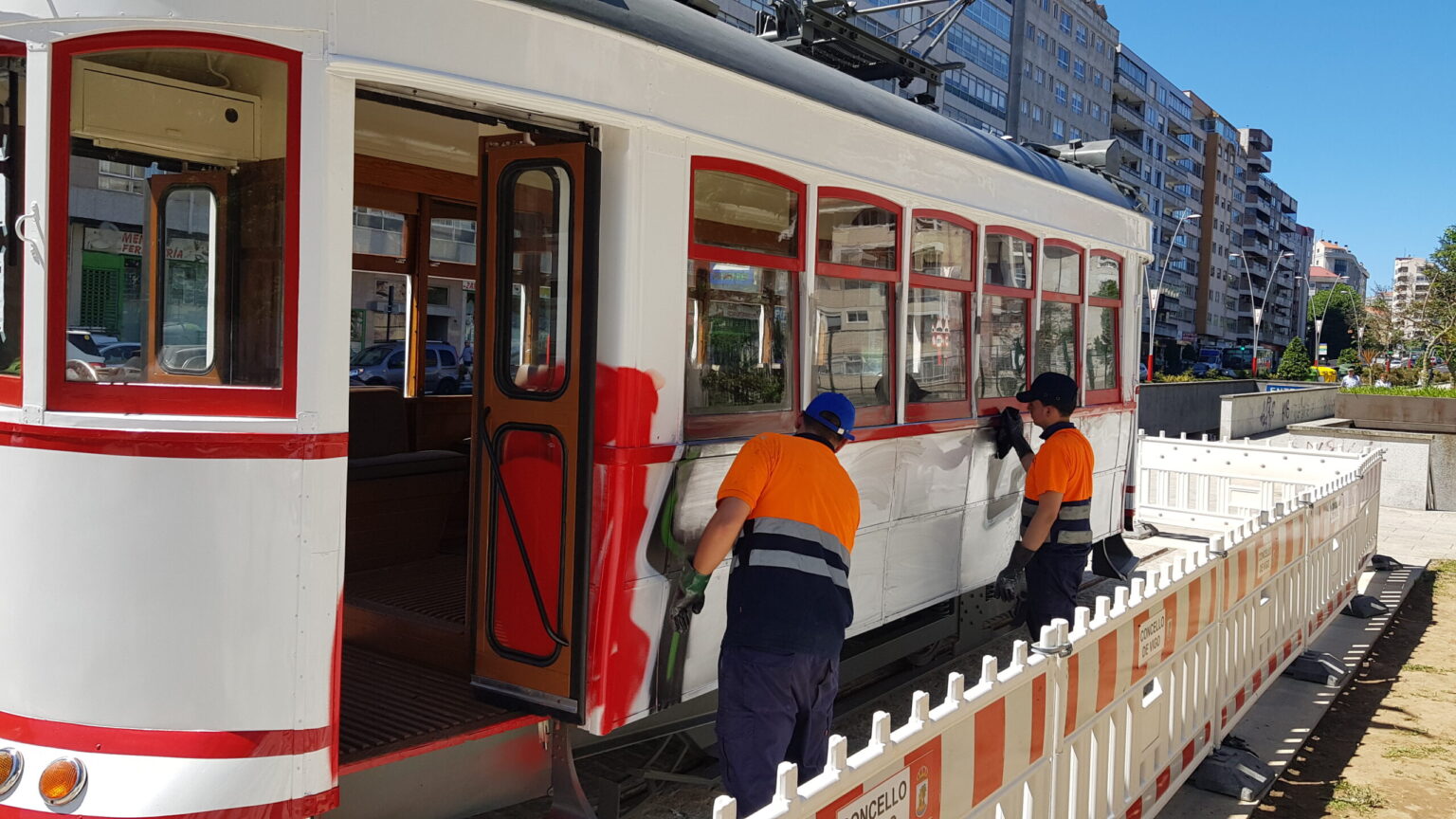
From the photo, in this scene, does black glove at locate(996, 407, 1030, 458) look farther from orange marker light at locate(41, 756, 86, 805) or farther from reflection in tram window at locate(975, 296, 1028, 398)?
orange marker light at locate(41, 756, 86, 805)

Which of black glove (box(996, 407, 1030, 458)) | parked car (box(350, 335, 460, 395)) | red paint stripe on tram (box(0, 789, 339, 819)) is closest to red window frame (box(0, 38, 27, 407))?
red paint stripe on tram (box(0, 789, 339, 819))

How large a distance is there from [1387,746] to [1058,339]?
293 cm

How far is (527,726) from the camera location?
4.07 m

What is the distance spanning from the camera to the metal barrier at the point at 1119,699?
9.20 ft

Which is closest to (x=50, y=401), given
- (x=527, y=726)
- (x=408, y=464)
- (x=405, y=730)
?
(x=405, y=730)

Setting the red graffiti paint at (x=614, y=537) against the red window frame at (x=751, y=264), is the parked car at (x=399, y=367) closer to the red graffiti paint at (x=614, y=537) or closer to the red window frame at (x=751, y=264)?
the red window frame at (x=751, y=264)

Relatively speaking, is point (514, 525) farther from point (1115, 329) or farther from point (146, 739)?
point (1115, 329)

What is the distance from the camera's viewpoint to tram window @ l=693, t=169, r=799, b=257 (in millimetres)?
4281

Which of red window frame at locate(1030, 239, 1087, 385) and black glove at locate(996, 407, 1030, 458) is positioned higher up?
red window frame at locate(1030, 239, 1087, 385)

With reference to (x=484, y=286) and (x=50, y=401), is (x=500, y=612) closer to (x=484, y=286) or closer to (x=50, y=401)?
(x=484, y=286)

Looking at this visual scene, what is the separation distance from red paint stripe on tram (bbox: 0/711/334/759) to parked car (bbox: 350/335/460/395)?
3258 millimetres

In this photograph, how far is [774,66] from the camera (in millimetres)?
4715

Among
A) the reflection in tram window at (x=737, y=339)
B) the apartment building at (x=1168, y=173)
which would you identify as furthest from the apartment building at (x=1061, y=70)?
the reflection in tram window at (x=737, y=339)

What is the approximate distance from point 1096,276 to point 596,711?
5.34 meters
